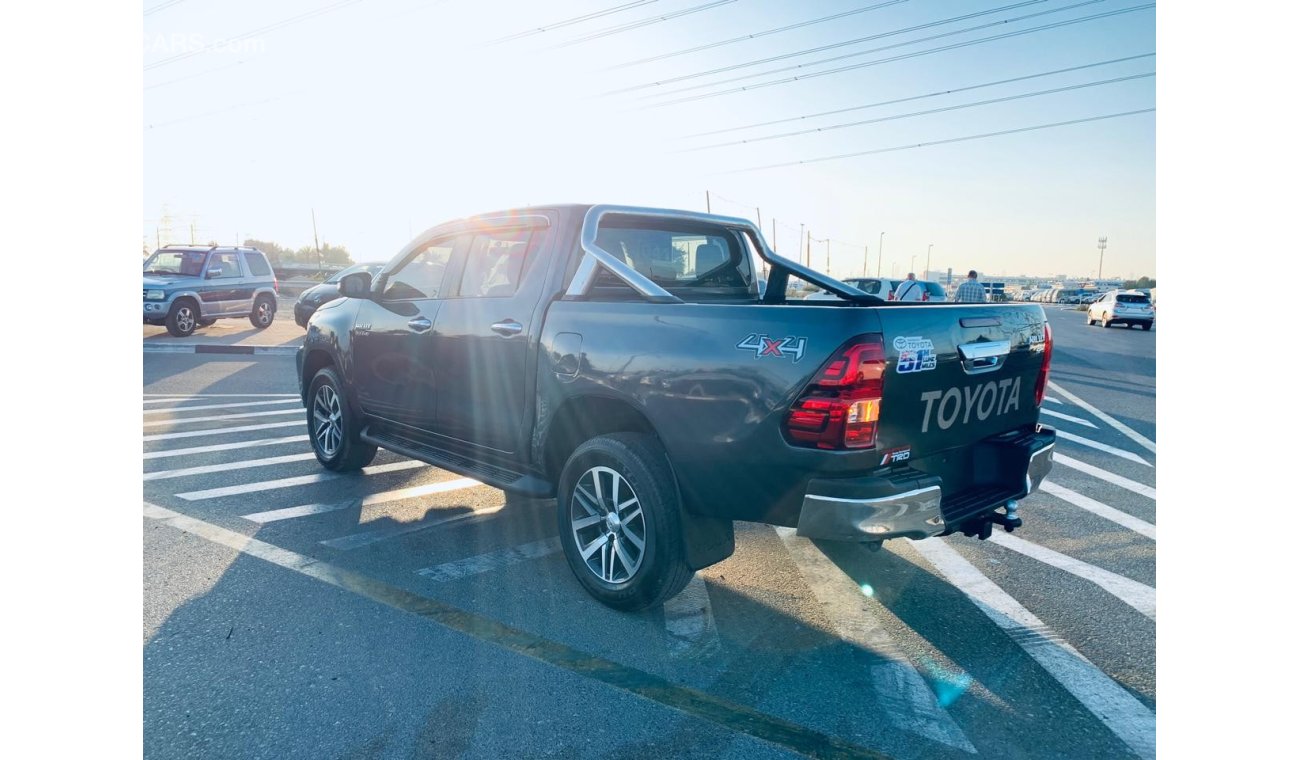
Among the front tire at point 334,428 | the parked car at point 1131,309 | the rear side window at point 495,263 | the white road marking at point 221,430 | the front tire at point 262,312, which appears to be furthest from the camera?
the parked car at point 1131,309

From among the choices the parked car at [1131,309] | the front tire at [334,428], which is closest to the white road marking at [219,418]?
the front tire at [334,428]

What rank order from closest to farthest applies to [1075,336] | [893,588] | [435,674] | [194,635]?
[435,674] → [194,635] → [893,588] → [1075,336]

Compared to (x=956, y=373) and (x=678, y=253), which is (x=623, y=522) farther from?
(x=678, y=253)

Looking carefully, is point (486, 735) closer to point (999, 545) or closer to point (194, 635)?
point (194, 635)

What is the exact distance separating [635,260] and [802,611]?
2143 millimetres

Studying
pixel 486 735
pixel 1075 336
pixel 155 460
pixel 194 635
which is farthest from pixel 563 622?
pixel 1075 336

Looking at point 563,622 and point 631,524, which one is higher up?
point 631,524

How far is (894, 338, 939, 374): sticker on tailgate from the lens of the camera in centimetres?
318

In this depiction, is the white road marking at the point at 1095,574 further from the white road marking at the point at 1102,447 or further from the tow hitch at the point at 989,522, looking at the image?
the white road marking at the point at 1102,447

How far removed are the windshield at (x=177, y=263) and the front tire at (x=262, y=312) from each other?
1.62 meters

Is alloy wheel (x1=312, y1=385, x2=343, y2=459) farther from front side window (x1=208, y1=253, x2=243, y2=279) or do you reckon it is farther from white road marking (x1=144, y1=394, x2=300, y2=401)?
front side window (x1=208, y1=253, x2=243, y2=279)

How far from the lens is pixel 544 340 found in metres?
4.23

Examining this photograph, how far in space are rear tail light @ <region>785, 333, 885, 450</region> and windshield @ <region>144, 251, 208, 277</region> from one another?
60.9ft

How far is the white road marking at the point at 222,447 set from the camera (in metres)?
6.96
